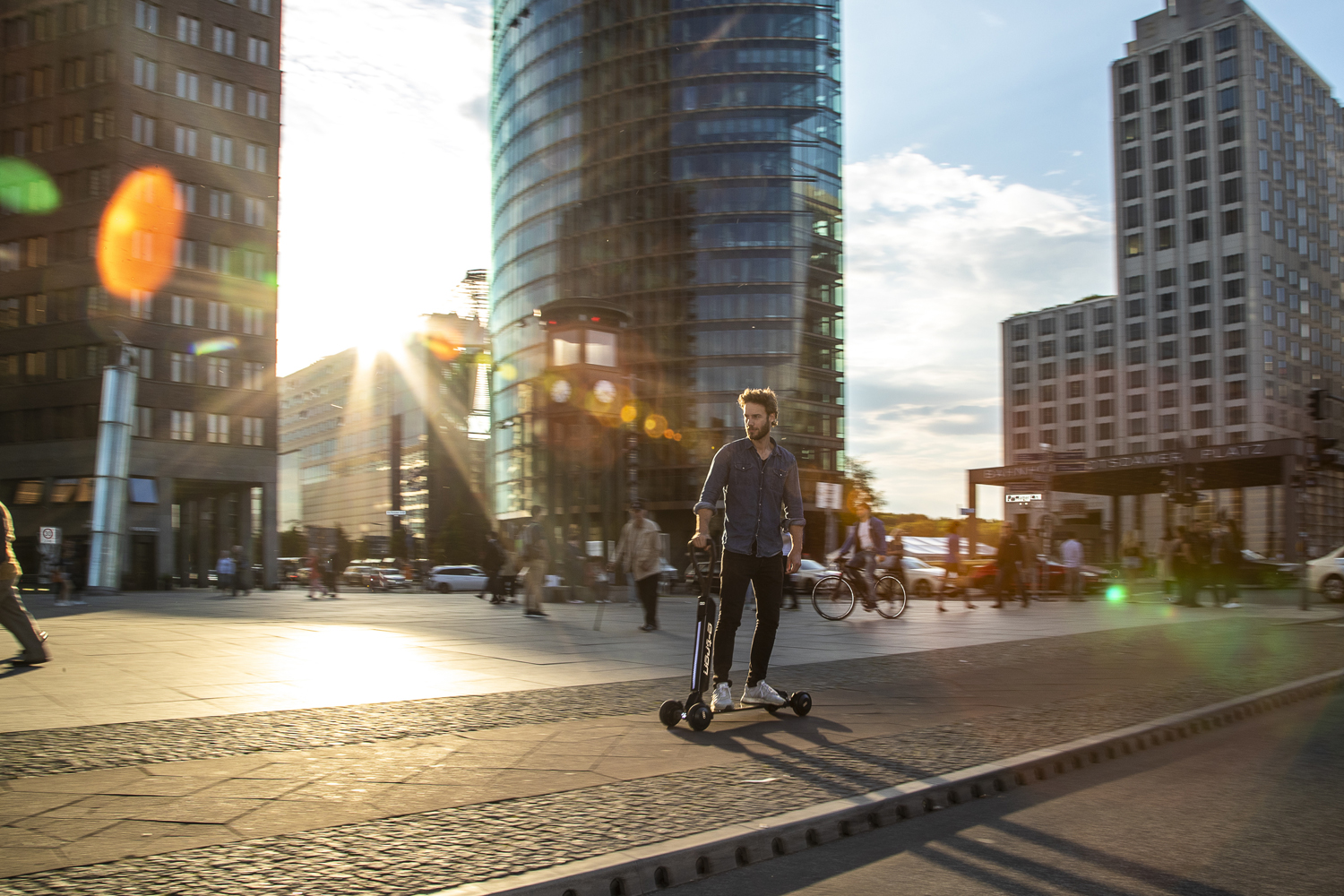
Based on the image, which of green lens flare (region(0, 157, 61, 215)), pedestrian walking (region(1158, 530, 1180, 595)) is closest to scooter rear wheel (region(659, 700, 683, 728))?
pedestrian walking (region(1158, 530, 1180, 595))

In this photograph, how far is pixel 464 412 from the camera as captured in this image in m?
114

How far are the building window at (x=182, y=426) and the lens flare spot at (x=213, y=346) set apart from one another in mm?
3152

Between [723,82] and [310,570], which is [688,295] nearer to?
[723,82]

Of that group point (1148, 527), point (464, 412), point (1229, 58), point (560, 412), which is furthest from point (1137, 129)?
point (560, 412)

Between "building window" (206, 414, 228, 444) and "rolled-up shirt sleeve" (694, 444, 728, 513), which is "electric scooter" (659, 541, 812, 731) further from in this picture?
"building window" (206, 414, 228, 444)

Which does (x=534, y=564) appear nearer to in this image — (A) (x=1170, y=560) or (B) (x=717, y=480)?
(B) (x=717, y=480)

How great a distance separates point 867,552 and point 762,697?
11.8 meters

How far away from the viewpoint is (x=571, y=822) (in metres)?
3.99

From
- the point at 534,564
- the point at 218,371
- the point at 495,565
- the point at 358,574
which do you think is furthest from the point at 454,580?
the point at 534,564

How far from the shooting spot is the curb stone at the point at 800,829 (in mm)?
3363

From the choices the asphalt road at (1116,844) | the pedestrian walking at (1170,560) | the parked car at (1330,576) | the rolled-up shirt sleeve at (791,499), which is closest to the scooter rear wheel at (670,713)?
the rolled-up shirt sleeve at (791,499)

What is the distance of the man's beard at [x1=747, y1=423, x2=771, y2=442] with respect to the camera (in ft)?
20.7

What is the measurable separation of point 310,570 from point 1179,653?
26.0 meters

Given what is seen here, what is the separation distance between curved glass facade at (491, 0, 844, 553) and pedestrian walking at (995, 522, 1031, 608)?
1817 inches
